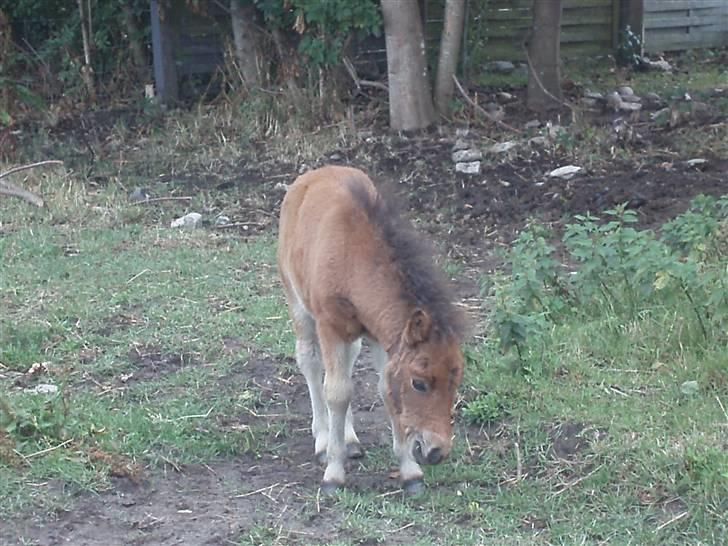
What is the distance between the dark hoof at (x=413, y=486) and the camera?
5.27 metres

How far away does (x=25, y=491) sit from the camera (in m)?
5.20

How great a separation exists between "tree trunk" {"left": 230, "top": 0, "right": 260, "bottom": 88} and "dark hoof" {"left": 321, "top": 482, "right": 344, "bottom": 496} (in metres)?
9.01

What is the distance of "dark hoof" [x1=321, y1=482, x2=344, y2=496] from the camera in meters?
5.29

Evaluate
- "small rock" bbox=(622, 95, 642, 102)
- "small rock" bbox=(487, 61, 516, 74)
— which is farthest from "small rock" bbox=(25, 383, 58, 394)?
"small rock" bbox=(487, 61, 516, 74)

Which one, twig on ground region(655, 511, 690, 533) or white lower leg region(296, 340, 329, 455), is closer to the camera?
twig on ground region(655, 511, 690, 533)

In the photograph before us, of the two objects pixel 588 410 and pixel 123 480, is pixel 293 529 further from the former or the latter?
pixel 588 410

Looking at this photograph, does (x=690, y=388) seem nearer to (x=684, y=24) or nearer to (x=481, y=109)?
(x=481, y=109)

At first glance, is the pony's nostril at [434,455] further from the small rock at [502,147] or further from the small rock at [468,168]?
the small rock at [502,147]

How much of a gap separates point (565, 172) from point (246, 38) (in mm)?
4920

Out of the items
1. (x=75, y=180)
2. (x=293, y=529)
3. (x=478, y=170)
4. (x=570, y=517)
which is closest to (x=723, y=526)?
(x=570, y=517)

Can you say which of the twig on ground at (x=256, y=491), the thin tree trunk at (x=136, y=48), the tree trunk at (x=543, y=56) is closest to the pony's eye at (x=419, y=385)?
the twig on ground at (x=256, y=491)

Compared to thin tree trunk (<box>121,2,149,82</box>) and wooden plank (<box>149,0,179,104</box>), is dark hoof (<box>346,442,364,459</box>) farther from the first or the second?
thin tree trunk (<box>121,2,149,82</box>)

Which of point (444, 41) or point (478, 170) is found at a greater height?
point (444, 41)

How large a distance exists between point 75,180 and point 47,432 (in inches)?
241
